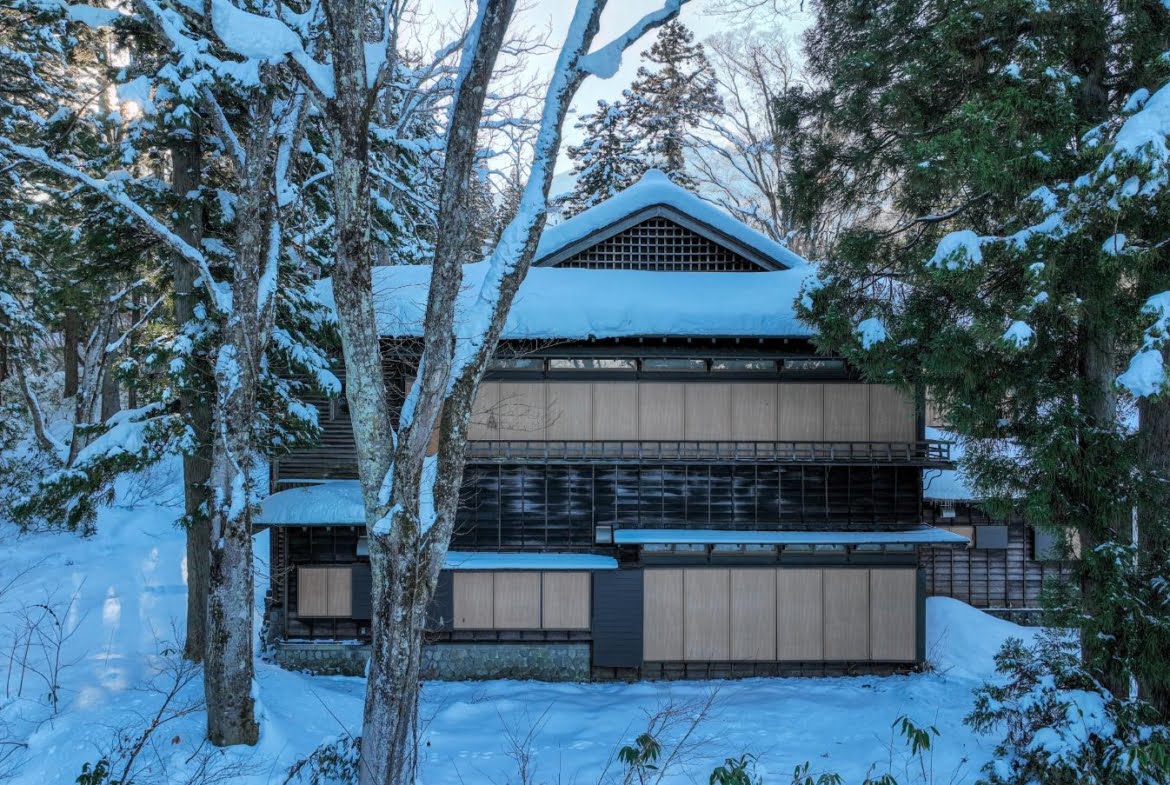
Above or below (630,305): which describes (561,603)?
below

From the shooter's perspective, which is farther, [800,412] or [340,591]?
[800,412]

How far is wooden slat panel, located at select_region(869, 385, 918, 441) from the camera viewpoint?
42.5ft

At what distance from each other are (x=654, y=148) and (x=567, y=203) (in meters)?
3.93

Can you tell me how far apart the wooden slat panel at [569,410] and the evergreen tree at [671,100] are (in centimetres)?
1421

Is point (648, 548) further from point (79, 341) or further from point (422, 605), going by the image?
point (79, 341)

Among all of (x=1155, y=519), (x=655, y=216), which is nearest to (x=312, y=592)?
(x=655, y=216)

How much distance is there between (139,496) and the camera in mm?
21312

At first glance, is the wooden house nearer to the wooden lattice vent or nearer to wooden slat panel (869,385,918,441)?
wooden slat panel (869,385,918,441)

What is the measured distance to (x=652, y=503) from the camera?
1298cm

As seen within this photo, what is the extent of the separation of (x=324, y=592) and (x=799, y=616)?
9.09 meters

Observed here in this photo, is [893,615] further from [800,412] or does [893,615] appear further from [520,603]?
[520,603]

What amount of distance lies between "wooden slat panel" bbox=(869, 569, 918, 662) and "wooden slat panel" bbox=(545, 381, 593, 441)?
6.13 meters

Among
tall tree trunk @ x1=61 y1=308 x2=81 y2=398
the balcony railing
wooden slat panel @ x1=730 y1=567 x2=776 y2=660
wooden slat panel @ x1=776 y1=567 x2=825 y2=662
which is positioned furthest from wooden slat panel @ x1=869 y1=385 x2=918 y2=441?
tall tree trunk @ x1=61 y1=308 x2=81 y2=398

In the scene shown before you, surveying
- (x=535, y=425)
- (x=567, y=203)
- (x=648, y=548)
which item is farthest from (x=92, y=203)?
(x=567, y=203)
